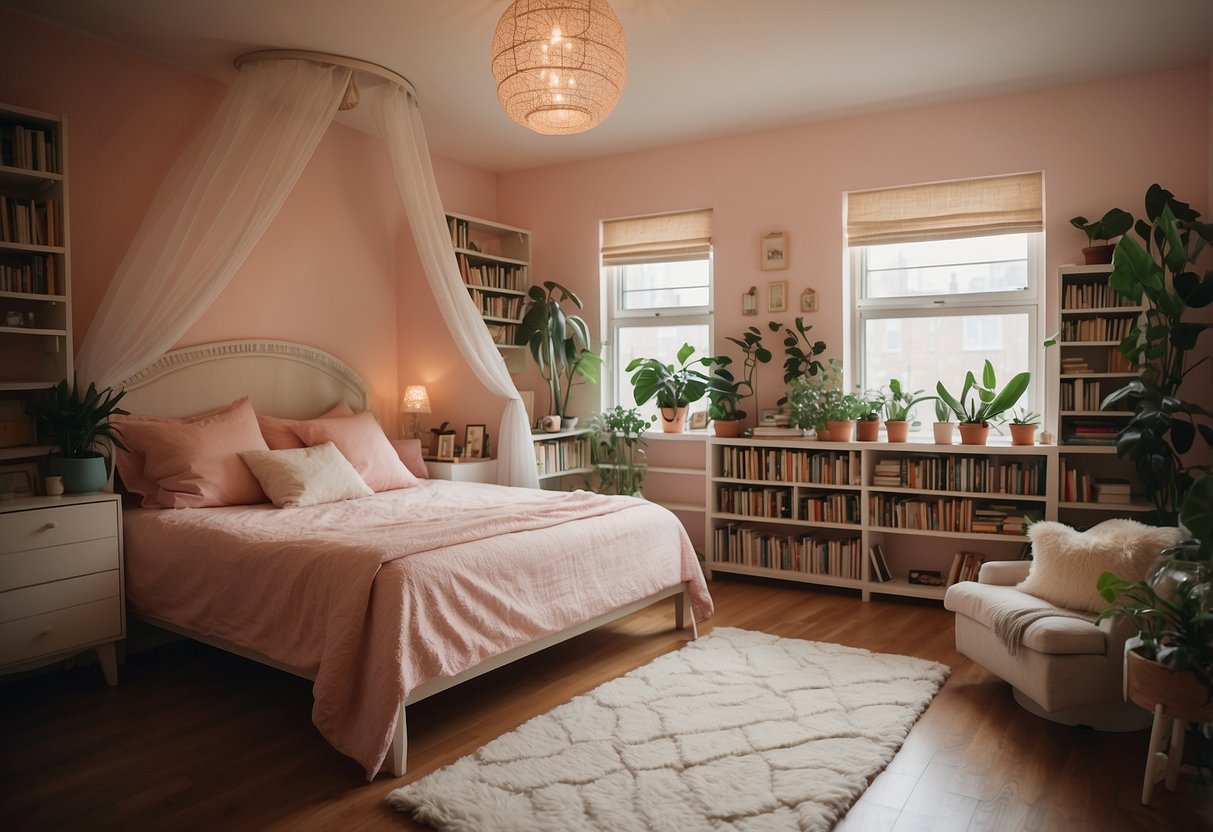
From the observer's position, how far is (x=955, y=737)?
2746 mm

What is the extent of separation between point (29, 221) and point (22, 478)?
3.43ft

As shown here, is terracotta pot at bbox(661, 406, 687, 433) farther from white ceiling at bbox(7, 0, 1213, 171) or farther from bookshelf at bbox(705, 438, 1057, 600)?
white ceiling at bbox(7, 0, 1213, 171)

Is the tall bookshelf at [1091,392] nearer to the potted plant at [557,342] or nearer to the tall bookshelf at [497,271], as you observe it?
the potted plant at [557,342]

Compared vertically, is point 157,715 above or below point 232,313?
below

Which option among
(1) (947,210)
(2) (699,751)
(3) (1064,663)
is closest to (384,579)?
(2) (699,751)

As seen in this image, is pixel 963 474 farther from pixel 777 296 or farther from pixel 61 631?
pixel 61 631

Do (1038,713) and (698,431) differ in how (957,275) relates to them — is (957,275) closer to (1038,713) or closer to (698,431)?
(698,431)

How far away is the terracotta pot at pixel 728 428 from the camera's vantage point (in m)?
5.03

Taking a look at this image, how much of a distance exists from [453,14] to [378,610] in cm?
249

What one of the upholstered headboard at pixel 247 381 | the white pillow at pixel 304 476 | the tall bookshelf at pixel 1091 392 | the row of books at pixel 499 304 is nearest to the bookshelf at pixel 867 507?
the tall bookshelf at pixel 1091 392

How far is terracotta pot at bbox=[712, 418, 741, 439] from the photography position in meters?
5.03

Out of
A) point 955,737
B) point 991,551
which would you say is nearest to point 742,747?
point 955,737

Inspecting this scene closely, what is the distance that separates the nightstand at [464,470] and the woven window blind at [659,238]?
1.71 m

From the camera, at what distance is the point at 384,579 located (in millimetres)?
2525
